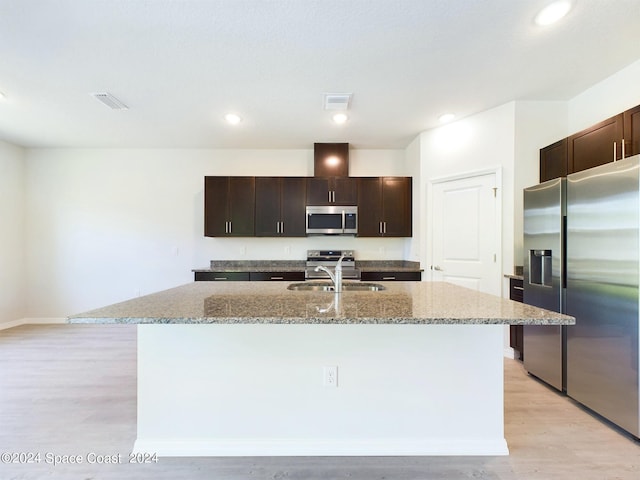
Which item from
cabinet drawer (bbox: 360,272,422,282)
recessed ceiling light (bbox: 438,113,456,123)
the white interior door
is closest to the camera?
the white interior door

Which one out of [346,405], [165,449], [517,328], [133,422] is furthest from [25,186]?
[517,328]

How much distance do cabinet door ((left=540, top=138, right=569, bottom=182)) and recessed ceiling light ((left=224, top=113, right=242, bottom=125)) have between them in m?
3.17

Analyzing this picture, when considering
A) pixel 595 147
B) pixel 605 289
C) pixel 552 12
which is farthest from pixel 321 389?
pixel 595 147

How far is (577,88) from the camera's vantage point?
2.86m

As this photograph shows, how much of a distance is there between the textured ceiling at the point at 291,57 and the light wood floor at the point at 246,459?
2.57 metres

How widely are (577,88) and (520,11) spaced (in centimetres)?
155

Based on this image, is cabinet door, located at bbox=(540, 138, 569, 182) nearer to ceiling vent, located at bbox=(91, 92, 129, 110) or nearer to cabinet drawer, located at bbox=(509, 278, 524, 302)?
cabinet drawer, located at bbox=(509, 278, 524, 302)

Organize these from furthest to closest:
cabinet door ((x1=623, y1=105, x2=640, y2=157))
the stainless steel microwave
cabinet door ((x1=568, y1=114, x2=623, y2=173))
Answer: the stainless steel microwave
cabinet door ((x1=568, y1=114, x2=623, y2=173))
cabinet door ((x1=623, y1=105, x2=640, y2=157))

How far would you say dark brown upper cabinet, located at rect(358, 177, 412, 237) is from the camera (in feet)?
13.9

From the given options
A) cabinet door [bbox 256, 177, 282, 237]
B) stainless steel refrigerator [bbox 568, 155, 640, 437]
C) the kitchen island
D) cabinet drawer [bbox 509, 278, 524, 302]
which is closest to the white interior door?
cabinet drawer [bbox 509, 278, 524, 302]

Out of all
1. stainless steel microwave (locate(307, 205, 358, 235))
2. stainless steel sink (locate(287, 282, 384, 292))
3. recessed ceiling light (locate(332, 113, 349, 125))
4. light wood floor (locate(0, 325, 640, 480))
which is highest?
recessed ceiling light (locate(332, 113, 349, 125))

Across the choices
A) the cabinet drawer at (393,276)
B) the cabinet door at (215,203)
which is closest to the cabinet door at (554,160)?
the cabinet drawer at (393,276)

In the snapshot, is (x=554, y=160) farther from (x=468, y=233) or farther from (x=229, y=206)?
(x=229, y=206)

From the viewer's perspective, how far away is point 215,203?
4219 mm
